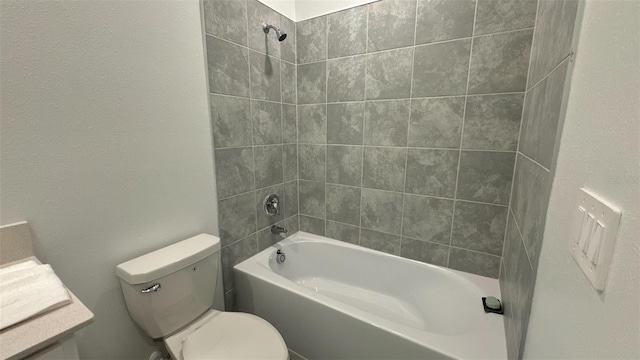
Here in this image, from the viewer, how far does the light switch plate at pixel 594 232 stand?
354 millimetres

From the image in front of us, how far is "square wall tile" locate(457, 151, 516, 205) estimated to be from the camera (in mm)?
1407

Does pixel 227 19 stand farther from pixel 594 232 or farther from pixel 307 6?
pixel 594 232

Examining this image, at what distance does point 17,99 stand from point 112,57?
0.32 meters

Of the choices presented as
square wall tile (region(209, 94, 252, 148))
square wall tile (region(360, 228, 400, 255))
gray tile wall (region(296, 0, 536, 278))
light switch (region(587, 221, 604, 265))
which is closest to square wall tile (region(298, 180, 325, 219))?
gray tile wall (region(296, 0, 536, 278))

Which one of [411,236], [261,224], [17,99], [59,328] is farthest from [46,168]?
[411,236]

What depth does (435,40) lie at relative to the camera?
1471mm

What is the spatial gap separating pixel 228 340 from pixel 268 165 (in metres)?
1.03

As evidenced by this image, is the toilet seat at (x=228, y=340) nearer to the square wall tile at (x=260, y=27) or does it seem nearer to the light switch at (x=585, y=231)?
the light switch at (x=585, y=231)

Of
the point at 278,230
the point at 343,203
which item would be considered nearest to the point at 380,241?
the point at 343,203

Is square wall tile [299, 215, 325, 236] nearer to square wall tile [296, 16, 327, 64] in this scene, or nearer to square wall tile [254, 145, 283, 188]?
square wall tile [254, 145, 283, 188]

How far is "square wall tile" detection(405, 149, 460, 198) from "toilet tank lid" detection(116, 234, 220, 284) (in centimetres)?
119

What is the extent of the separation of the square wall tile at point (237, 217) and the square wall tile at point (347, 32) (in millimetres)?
1101

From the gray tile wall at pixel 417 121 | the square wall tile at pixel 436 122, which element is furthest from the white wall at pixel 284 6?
the square wall tile at pixel 436 122

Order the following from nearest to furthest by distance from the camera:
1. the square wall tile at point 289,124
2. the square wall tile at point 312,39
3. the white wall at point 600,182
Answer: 1. the white wall at point 600,182
2. the square wall tile at point 312,39
3. the square wall tile at point 289,124
